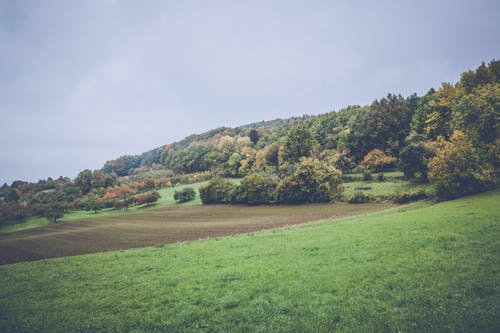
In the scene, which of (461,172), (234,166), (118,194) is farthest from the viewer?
(234,166)

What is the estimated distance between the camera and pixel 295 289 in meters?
10.1

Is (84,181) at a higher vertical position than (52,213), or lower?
higher

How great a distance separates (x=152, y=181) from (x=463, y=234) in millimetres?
110418

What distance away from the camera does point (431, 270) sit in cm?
1033

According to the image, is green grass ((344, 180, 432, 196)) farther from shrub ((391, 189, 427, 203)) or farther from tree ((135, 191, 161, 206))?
tree ((135, 191, 161, 206))

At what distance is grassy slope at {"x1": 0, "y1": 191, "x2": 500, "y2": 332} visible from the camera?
25.6ft

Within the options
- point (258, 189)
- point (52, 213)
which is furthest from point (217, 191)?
point (52, 213)

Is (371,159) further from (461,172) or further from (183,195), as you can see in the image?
(183,195)

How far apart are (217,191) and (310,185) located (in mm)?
26803

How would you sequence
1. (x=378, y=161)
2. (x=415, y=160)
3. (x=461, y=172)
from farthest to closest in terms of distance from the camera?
(x=378, y=161), (x=415, y=160), (x=461, y=172)

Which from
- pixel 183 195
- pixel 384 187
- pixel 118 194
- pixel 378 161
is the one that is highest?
pixel 118 194

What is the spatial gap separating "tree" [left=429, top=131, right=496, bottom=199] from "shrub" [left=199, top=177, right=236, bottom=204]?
1768 inches

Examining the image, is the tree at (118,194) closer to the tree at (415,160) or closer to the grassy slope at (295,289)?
the grassy slope at (295,289)

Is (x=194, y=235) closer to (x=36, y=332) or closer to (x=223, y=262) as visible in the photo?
(x=223, y=262)
